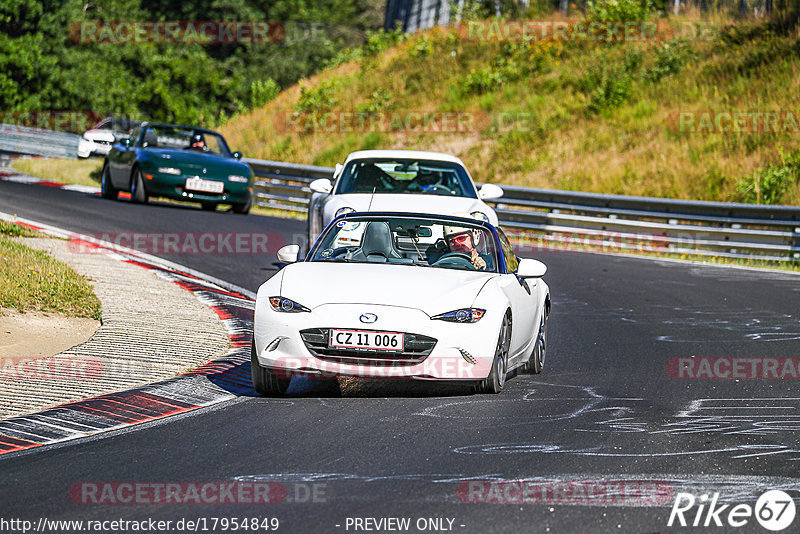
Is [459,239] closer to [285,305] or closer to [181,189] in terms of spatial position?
[285,305]

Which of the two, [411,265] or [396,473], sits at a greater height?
[411,265]

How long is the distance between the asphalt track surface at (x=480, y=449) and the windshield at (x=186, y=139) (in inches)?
483

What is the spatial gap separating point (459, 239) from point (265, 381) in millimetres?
2107

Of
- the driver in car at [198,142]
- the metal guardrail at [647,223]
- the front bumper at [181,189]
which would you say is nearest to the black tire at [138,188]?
the front bumper at [181,189]

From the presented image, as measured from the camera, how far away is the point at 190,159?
2036 cm

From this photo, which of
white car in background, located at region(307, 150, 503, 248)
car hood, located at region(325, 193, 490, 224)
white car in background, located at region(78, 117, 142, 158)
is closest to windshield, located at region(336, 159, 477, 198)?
white car in background, located at region(307, 150, 503, 248)

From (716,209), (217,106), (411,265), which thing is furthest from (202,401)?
(217,106)

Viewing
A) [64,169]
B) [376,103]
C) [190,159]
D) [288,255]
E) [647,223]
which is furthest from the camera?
[376,103]

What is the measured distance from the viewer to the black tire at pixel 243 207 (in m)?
21.4

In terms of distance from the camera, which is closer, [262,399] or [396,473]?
[396,473]

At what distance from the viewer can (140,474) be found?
218 inches

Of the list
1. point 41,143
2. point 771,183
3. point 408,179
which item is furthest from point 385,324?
point 41,143

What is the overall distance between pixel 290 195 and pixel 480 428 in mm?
19178

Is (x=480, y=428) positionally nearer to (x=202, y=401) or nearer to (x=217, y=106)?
(x=202, y=401)
